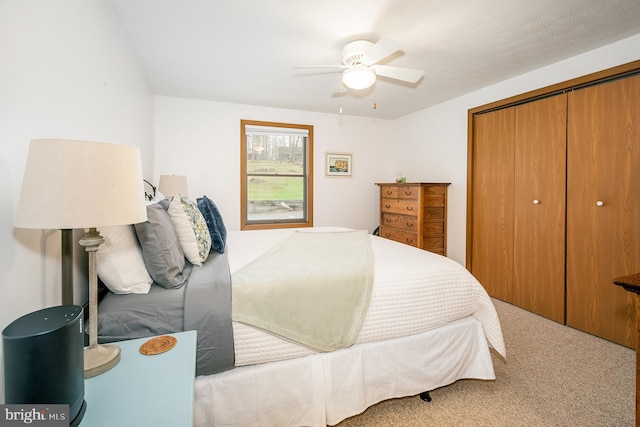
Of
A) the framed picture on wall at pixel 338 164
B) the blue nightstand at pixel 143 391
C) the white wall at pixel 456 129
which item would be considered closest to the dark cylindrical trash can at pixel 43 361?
the blue nightstand at pixel 143 391

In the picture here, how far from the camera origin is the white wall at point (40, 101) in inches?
35.4

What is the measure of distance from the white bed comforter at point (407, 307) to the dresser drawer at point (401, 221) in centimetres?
178

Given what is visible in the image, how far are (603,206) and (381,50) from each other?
7.24ft

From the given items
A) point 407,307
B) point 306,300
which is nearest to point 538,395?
point 407,307

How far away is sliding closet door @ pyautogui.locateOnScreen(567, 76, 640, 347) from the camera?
220 cm

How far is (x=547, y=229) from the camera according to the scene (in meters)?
2.74

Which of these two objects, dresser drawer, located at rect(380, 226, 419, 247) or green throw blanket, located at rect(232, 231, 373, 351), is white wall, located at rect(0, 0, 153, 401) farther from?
dresser drawer, located at rect(380, 226, 419, 247)

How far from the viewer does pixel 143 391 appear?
809mm

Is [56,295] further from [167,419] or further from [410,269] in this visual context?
[410,269]

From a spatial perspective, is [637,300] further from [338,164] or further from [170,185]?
[338,164]

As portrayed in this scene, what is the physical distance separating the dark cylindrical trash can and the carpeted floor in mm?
1311

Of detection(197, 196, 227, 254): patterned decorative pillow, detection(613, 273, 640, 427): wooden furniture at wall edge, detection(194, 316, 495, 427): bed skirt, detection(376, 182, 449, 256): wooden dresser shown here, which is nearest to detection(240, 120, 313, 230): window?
detection(376, 182, 449, 256): wooden dresser

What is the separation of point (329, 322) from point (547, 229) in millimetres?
2524

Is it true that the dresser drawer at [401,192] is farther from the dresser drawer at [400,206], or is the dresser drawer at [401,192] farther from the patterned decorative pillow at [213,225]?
the patterned decorative pillow at [213,225]
